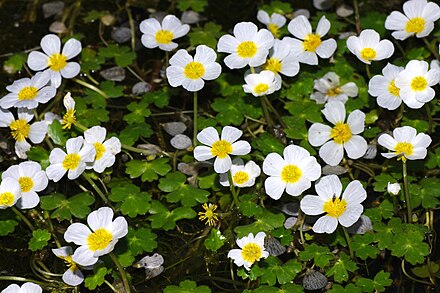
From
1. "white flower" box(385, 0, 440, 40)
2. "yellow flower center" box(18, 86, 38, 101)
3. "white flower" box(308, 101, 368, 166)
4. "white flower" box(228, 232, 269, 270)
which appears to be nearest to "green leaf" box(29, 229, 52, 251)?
"yellow flower center" box(18, 86, 38, 101)

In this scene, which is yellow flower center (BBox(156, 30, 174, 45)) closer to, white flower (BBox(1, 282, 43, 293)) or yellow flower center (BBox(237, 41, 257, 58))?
yellow flower center (BBox(237, 41, 257, 58))

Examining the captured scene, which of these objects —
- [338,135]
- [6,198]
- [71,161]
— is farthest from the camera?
[338,135]

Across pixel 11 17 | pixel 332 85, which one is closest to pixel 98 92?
pixel 11 17

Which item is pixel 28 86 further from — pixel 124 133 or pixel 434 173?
pixel 434 173

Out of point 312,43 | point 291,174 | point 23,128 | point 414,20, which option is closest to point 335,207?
point 291,174

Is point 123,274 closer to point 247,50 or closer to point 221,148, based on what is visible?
point 221,148

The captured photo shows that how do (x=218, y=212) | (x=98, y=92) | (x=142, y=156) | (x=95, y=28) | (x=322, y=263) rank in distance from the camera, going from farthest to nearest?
(x=95, y=28), (x=98, y=92), (x=142, y=156), (x=218, y=212), (x=322, y=263)

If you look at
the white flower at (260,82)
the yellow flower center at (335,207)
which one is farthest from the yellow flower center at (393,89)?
the yellow flower center at (335,207)
